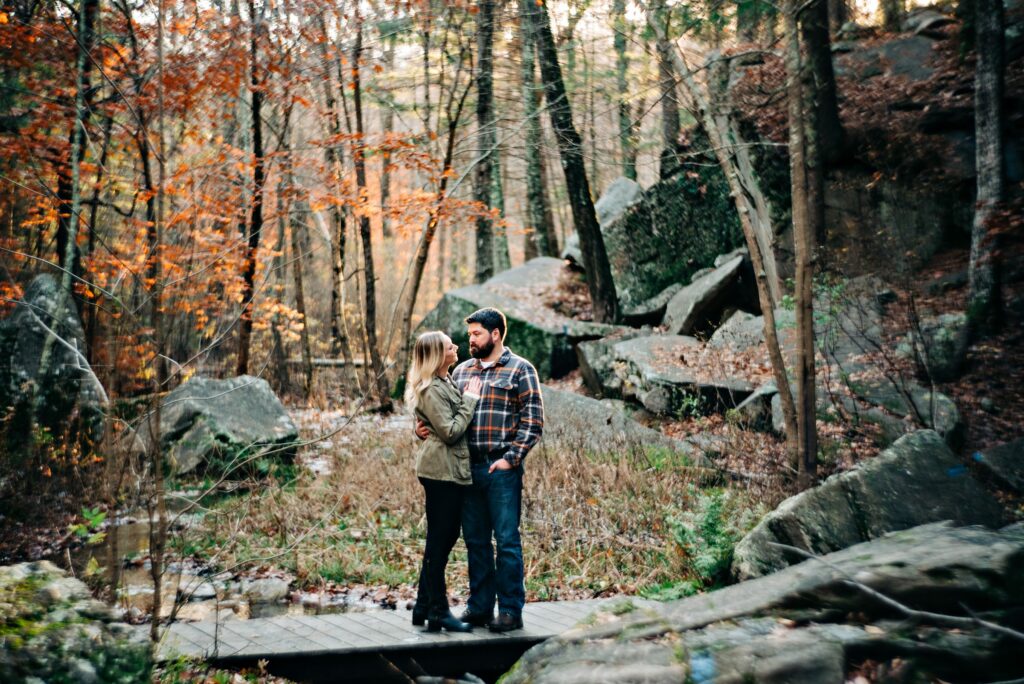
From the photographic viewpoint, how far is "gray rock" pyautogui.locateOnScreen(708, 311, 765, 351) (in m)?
11.9

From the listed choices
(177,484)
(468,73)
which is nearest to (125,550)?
(177,484)

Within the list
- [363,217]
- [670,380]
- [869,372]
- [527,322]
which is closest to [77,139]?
[363,217]

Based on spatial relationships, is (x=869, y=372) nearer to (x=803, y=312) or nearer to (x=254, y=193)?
(x=803, y=312)

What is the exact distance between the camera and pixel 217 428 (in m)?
9.85

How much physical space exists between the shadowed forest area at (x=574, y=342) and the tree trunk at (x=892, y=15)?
24 cm

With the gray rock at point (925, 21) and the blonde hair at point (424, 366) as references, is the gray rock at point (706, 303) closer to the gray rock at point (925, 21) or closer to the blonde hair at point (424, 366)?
the gray rock at point (925, 21)

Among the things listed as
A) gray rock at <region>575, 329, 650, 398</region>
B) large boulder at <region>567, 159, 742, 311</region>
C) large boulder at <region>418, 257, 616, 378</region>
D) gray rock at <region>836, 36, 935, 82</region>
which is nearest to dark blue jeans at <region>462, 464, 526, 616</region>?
gray rock at <region>575, 329, 650, 398</region>

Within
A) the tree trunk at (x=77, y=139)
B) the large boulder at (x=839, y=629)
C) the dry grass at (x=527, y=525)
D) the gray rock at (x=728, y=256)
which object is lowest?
the dry grass at (x=527, y=525)

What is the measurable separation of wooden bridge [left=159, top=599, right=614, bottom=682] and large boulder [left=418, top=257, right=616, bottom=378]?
30.0ft

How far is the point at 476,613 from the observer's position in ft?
15.6

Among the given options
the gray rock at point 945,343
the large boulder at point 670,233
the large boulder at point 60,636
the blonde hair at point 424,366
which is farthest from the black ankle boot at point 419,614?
the large boulder at point 670,233

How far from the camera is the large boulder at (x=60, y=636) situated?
10.5ft

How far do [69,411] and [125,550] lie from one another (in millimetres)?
2688

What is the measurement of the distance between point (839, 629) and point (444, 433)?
91.3 inches
